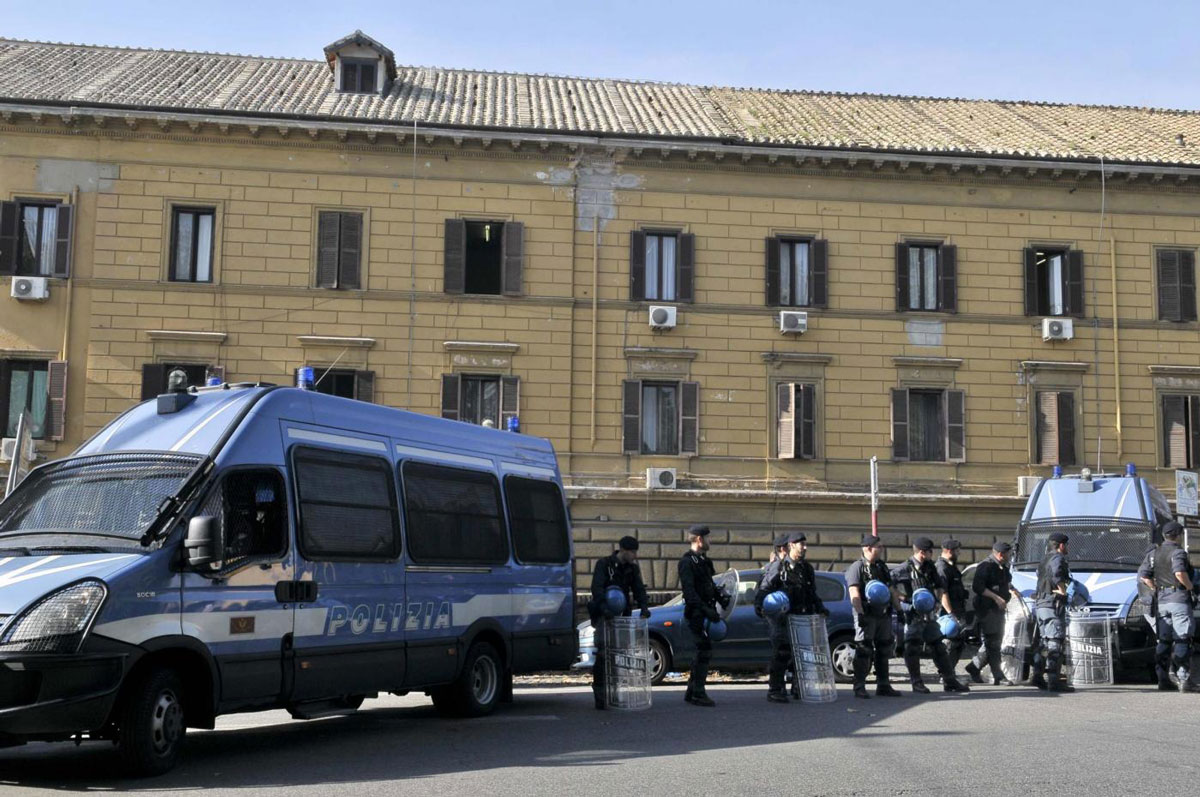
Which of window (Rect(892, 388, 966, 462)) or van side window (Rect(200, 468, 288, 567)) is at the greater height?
window (Rect(892, 388, 966, 462))

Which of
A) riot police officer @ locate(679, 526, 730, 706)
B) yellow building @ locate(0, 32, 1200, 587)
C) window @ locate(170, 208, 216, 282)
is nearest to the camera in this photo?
riot police officer @ locate(679, 526, 730, 706)

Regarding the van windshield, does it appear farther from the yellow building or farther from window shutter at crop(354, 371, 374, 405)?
the yellow building

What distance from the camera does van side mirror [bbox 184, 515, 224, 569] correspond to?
895 cm

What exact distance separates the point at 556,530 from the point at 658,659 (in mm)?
3681

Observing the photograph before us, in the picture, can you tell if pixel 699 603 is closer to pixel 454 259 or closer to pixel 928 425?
pixel 454 259

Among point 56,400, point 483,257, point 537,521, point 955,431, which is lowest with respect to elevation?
point 537,521

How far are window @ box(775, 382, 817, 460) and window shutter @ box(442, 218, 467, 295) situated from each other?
6.84m

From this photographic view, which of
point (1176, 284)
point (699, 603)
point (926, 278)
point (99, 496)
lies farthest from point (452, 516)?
point (1176, 284)

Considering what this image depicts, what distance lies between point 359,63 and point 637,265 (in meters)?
7.89

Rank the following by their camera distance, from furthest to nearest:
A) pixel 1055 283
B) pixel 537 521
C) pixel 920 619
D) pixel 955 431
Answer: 1. pixel 1055 283
2. pixel 955 431
3. pixel 920 619
4. pixel 537 521

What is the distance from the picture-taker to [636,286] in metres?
28.0

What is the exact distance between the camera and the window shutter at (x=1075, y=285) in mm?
29062

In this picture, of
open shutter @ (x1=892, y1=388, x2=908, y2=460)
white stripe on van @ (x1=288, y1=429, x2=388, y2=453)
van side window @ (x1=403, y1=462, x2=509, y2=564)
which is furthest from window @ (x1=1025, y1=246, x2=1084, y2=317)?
white stripe on van @ (x1=288, y1=429, x2=388, y2=453)

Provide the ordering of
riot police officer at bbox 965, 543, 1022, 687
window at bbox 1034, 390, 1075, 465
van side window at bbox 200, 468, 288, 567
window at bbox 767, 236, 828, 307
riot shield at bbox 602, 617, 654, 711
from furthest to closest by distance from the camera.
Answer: window at bbox 1034, 390, 1075, 465
window at bbox 767, 236, 828, 307
riot police officer at bbox 965, 543, 1022, 687
riot shield at bbox 602, 617, 654, 711
van side window at bbox 200, 468, 288, 567
